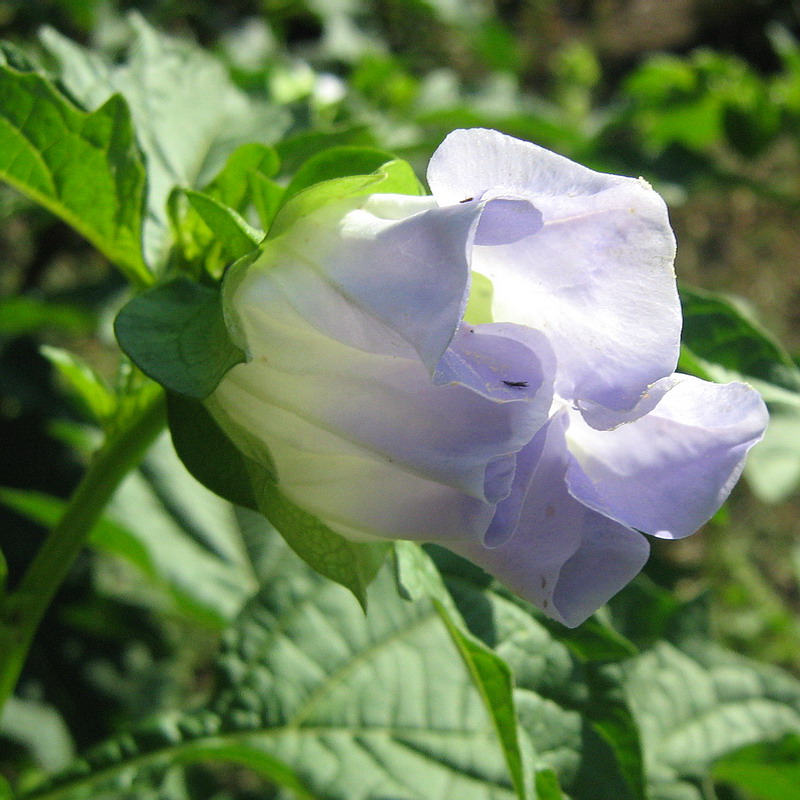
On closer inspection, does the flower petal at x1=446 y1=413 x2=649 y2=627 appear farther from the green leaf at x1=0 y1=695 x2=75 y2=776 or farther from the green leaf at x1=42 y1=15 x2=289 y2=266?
the green leaf at x1=0 y1=695 x2=75 y2=776

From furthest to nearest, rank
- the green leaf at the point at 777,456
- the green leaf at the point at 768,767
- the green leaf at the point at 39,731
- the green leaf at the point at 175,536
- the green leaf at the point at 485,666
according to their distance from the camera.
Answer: the green leaf at the point at 39,731, the green leaf at the point at 175,536, the green leaf at the point at 768,767, the green leaf at the point at 777,456, the green leaf at the point at 485,666

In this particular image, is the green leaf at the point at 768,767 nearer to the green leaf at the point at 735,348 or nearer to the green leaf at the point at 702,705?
the green leaf at the point at 702,705

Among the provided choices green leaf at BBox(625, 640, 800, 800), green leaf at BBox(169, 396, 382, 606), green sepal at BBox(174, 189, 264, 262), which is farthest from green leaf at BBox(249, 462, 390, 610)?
green leaf at BBox(625, 640, 800, 800)

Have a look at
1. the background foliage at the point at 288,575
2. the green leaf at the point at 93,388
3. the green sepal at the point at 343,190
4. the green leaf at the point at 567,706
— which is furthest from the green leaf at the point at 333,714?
the green sepal at the point at 343,190

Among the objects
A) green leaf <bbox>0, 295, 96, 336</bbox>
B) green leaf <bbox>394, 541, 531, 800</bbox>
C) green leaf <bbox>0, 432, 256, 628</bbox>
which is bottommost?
green leaf <bbox>0, 432, 256, 628</bbox>

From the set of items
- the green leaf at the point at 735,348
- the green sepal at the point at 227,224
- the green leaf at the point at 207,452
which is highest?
the green sepal at the point at 227,224

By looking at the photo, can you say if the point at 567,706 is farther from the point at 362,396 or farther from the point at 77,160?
the point at 77,160

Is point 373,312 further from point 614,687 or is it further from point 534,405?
point 614,687
